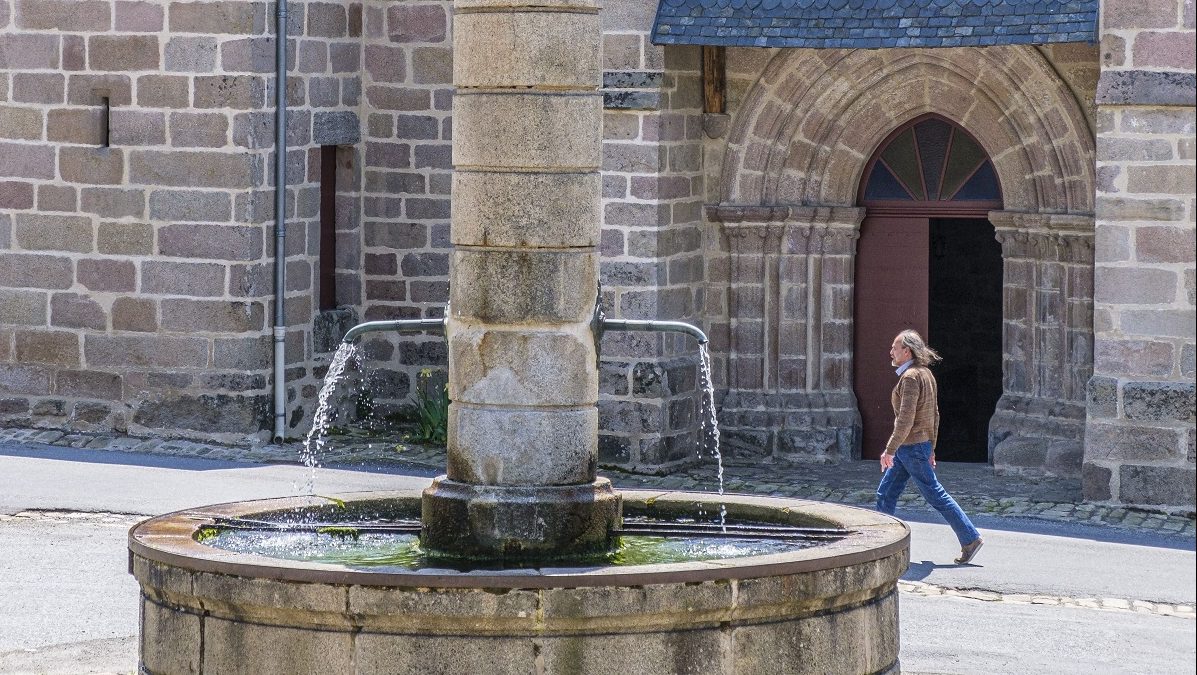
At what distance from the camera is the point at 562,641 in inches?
301

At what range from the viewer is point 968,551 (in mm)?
12531

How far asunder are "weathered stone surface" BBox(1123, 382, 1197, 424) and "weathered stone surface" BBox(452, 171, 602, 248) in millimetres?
6805

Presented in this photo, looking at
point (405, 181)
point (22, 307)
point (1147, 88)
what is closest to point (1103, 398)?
point (1147, 88)

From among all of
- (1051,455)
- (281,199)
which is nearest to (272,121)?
(281,199)

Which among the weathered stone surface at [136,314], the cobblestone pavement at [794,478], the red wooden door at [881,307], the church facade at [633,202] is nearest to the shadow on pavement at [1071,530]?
the cobblestone pavement at [794,478]

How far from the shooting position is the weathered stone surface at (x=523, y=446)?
28.3 ft

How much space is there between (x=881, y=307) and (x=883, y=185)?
91 centimetres

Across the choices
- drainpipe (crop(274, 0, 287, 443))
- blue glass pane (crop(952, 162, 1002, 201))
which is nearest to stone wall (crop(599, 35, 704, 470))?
blue glass pane (crop(952, 162, 1002, 201))

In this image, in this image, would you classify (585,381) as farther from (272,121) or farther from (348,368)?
(348,368)

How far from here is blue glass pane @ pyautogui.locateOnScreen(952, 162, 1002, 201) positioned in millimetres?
16688

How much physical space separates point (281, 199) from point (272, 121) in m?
0.56

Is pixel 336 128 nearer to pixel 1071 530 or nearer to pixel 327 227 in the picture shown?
pixel 327 227

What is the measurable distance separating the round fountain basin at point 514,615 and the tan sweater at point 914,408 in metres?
4.44

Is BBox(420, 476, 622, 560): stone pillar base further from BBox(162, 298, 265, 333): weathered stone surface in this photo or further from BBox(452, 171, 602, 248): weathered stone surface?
BBox(162, 298, 265, 333): weathered stone surface
